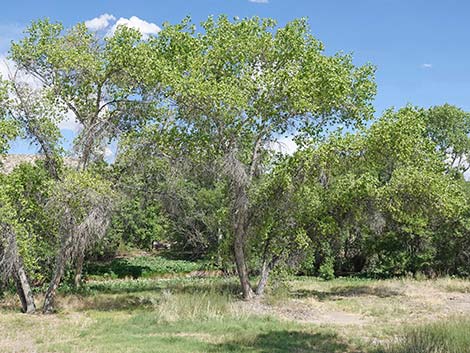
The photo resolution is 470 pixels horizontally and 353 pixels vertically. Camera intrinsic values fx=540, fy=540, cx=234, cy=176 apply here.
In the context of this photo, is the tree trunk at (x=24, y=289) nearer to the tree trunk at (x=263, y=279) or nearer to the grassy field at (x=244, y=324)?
the grassy field at (x=244, y=324)

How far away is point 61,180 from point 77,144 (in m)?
1.44

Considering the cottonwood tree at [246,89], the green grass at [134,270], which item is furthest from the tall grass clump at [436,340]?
the green grass at [134,270]

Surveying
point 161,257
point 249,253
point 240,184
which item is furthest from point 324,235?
point 161,257

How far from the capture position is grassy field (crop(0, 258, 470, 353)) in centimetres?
1138

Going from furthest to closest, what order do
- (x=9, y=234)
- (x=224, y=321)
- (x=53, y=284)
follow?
1. (x=53, y=284)
2. (x=9, y=234)
3. (x=224, y=321)

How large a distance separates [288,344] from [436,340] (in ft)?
10.2

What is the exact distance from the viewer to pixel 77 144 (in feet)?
60.4

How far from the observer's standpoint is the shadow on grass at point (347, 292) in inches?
875

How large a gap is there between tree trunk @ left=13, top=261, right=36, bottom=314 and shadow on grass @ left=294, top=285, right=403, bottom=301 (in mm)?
10113

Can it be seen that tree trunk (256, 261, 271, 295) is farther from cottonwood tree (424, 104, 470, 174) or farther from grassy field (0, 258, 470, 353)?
cottonwood tree (424, 104, 470, 174)

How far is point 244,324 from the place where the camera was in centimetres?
1409

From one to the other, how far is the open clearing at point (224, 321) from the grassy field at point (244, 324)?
0.07 feet

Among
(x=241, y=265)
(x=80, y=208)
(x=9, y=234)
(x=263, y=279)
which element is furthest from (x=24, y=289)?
(x=263, y=279)

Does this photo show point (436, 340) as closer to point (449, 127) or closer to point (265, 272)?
point (265, 272)
